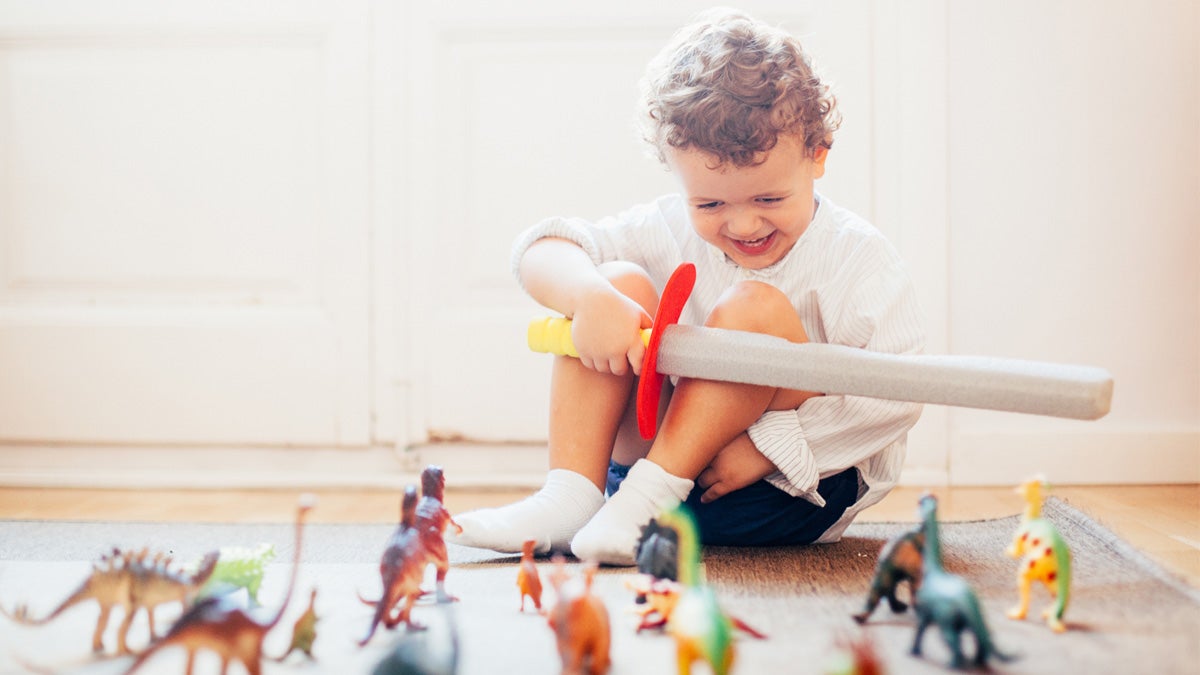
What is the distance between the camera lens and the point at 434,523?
73cm

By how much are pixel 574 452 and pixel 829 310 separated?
0.86 feet

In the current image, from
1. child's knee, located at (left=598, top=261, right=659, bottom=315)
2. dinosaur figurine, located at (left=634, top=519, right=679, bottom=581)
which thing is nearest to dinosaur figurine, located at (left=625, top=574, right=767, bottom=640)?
dinosaur figurine, located at (left=634, top=519, right=679, bottom=581)

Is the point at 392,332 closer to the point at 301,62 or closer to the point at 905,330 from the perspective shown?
the point at 301,62

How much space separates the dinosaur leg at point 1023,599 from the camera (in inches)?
26.9

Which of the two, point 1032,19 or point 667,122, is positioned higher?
point 1032,19

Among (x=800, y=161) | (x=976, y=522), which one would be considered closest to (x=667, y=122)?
(x=800, y=161)

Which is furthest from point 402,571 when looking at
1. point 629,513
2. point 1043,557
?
point 1043,557

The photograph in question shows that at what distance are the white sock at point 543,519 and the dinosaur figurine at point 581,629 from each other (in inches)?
13.8

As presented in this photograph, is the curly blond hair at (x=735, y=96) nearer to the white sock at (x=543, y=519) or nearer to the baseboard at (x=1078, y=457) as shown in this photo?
the white sock at (x=543, y=519)

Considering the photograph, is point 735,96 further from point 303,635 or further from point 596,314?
point 303,635

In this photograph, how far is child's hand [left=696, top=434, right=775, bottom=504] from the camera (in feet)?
3.20

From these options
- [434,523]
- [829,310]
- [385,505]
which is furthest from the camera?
[385,505]

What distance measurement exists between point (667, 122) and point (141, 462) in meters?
0.97

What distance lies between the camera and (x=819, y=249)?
40.4 inches
